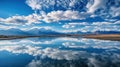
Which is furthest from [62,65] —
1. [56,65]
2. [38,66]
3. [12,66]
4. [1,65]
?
[1,65]

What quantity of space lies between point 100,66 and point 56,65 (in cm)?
373

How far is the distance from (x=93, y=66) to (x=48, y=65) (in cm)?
384

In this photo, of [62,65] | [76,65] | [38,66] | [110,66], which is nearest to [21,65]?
[38,66]

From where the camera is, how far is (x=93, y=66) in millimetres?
17797

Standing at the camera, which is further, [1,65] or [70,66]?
[1,65]

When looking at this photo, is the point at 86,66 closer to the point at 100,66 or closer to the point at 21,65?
the point at 100,66

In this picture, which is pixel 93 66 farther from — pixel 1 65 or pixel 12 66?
pixel 1 65

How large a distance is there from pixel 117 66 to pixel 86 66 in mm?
2528

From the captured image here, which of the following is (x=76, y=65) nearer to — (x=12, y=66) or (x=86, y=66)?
(x=86, y=66)

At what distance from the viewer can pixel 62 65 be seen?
60.7ft

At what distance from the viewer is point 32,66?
1831 cm

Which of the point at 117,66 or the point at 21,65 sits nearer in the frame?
the point at 117,66

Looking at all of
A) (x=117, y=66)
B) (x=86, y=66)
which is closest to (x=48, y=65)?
(x=86, y=66)

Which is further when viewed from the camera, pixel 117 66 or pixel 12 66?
pixel 12 66
